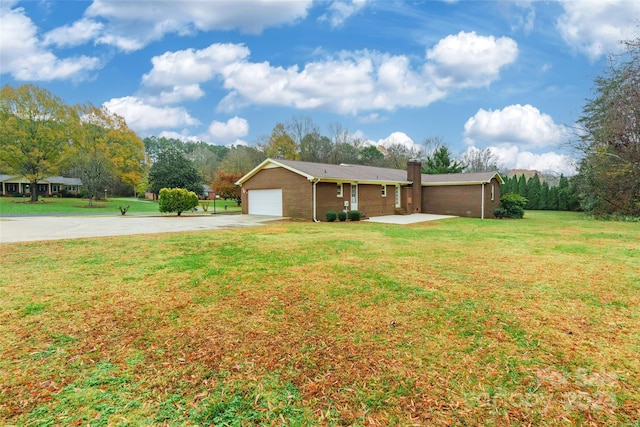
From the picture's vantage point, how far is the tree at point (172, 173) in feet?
125

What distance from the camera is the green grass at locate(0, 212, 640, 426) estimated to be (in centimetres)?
245

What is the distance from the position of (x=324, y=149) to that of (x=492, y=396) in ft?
145

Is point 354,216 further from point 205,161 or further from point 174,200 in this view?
point 205,161

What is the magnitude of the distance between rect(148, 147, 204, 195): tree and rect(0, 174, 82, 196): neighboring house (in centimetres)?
1766

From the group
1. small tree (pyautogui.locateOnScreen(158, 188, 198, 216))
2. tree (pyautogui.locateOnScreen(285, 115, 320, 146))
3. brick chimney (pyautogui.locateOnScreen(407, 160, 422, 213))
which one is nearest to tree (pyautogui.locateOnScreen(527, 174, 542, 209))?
brick chimney (pyautogui.locateOnScreen(407, 160, 422, 213))

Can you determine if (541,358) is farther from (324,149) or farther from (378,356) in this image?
(324,149)

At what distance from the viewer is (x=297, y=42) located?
53.8 ft

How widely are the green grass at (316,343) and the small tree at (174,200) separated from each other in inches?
599

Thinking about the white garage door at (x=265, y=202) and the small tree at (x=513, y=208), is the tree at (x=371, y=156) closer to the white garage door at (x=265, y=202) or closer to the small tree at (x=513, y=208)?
the small tree at (x=513, y=208)

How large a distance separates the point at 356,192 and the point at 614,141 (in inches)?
696

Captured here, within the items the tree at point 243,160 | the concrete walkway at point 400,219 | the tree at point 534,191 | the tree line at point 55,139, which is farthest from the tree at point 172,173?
the tree at point 534,191

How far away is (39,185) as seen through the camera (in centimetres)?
4894

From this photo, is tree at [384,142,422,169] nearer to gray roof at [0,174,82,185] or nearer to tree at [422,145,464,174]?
tree at [422,145,464,174]

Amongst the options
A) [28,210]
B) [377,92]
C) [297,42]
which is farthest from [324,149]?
[28,210]
